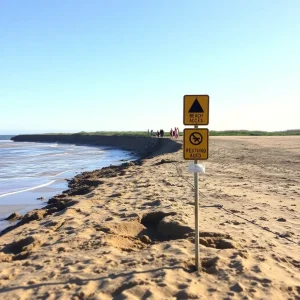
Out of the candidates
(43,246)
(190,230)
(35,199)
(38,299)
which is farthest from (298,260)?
(35,199)

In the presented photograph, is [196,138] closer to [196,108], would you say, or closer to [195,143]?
[195,143]

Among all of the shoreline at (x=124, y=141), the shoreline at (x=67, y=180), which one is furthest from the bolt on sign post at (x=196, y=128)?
the shoreline at (x=124, y=141)

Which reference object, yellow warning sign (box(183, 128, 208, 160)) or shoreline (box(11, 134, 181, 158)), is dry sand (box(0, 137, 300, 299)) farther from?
shoreline (box(11, 134, 181, 158))

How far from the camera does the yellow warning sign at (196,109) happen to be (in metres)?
4.85

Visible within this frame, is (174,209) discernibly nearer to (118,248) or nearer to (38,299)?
(118,248)

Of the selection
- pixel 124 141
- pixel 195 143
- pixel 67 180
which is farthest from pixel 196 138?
pixel 124 141

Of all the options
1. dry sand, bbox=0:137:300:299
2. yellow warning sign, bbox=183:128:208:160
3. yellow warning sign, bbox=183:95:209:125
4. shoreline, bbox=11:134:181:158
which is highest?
yellow warning sign, bbox=183:95:209:125

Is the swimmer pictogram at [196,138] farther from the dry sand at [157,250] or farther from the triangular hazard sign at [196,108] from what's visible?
the dry sand at [157,250]

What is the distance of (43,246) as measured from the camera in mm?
6387

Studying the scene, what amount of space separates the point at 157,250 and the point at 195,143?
1942 mm

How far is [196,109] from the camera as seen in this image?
4.86m

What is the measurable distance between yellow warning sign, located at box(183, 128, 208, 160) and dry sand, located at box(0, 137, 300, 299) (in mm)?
1519

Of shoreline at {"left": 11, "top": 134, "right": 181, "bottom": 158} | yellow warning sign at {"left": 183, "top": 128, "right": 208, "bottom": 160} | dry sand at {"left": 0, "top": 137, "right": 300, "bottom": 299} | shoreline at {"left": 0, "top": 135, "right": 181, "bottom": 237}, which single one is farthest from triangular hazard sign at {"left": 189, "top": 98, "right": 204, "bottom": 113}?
shoreline at {"left": 11, "top": 134, "right": 181, "bottom": 158}

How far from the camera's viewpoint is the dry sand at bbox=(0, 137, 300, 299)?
4.56 metres
